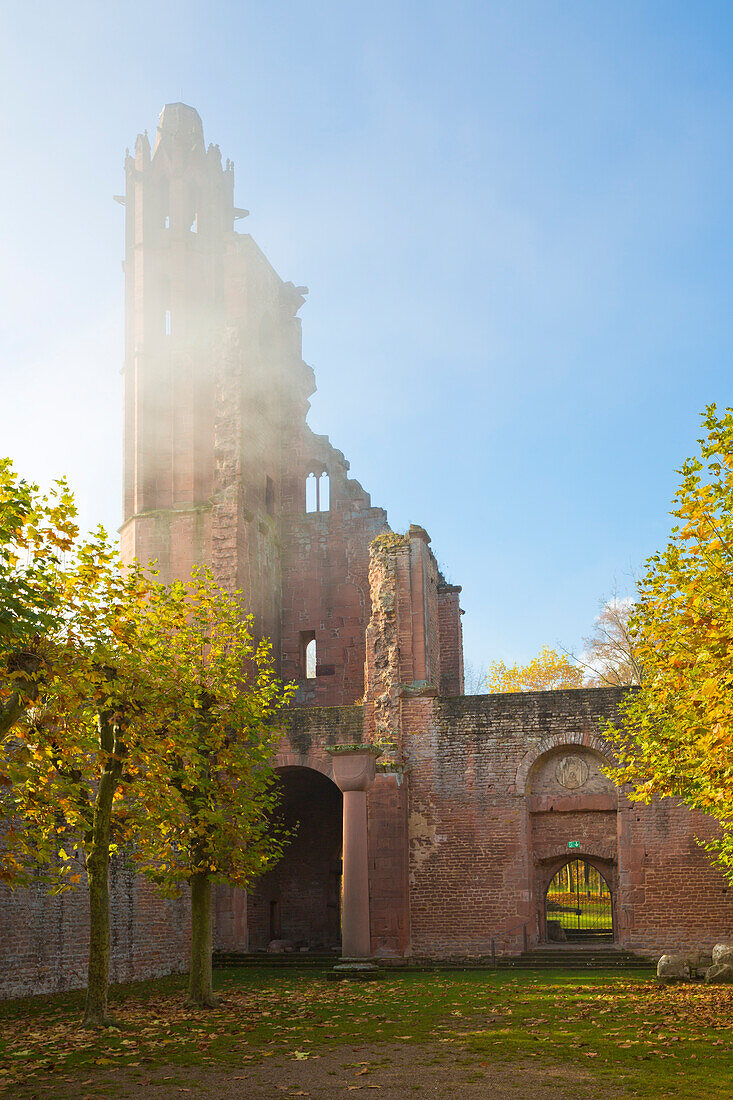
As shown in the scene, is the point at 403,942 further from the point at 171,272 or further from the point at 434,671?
the point at 171,272

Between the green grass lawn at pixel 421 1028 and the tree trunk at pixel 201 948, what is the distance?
0.34m

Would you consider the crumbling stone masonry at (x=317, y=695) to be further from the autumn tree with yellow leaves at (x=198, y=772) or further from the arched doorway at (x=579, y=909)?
the arched doorway at (x=579, y=909)

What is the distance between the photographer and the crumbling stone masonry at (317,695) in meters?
22.5

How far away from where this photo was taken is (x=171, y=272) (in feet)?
114

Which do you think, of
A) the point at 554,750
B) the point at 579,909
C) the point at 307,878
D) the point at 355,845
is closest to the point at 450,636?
the point at 307,878

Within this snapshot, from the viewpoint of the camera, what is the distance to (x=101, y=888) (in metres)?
13.4

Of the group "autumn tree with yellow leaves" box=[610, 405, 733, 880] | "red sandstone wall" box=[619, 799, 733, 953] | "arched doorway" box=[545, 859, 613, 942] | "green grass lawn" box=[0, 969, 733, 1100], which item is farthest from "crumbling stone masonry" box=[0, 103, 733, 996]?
"autumn tree with yellow leaves" box=[610, 405, 733, 880]

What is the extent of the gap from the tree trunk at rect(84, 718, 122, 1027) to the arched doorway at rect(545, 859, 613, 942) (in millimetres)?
18408

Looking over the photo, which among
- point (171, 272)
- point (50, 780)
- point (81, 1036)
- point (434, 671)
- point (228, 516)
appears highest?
point (171, 272)

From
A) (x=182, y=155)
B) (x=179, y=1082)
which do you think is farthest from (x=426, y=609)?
(x=182, y=155)

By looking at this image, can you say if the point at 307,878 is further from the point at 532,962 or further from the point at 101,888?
the point at 101,888

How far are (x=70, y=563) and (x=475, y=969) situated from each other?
46.5 ft

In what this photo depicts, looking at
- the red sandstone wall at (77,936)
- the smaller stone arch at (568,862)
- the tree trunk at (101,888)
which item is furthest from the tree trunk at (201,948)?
the smaller stone arch at (568,862)

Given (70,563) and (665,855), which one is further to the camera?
(665,855)
